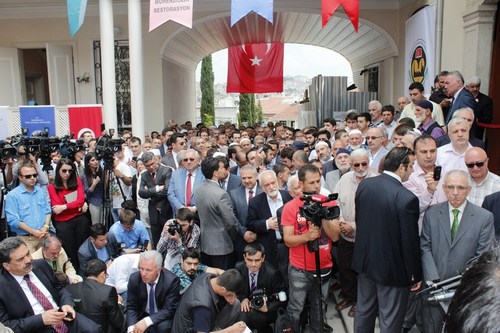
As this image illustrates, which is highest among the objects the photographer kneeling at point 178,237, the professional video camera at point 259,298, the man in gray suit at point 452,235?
the man in gray suit at point 452,235

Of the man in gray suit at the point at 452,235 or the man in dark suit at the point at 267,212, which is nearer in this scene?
the man in gray suit at the point at 452,235

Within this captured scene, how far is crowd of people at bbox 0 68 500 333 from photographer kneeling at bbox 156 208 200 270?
0.04 feet

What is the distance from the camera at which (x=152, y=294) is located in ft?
13.1

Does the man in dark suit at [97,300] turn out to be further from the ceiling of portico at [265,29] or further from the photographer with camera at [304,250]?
the ceiling of portico at [265,29]

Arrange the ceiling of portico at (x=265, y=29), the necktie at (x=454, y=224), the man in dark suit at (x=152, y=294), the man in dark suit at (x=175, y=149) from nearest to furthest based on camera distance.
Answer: the necktie at (x=454, y=224) → the man in dark suit at (x=152, y=294) → the man in dark suit at (x=175, y=149) → the ceiling of portico at (x=265, y=29)

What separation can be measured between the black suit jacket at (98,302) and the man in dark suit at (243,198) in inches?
53.2

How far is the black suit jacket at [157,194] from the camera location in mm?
5379

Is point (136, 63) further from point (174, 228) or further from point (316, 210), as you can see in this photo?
point (316, 210)

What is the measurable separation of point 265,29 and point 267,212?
480 inches

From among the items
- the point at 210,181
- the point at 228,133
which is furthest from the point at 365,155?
the point at 228,133

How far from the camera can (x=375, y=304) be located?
3479mm

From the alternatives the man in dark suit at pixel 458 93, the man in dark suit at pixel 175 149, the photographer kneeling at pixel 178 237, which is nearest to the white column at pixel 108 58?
the man in dark suit at pixel 175 149

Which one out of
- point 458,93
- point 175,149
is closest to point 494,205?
point 458,93

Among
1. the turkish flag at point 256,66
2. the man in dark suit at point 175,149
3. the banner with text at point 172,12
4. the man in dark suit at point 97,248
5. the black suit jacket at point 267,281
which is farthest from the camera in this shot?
the turkish flag at point 256,66
